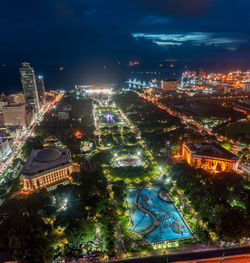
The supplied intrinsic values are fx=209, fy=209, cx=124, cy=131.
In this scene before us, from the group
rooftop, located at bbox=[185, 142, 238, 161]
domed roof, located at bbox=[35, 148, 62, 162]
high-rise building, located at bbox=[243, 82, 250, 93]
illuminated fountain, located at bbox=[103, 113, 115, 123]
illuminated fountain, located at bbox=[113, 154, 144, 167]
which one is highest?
high-rise building, located at bbox=[243, 82, 250, 93]

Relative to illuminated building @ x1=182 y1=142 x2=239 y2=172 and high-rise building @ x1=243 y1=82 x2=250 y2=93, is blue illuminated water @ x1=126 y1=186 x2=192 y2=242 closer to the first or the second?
illuminated building @ x1=182 y1=142 x2=239 y2=172

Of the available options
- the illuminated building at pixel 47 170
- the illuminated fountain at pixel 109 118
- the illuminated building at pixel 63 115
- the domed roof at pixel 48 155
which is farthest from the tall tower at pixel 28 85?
the illuminated building at pixel 47 170

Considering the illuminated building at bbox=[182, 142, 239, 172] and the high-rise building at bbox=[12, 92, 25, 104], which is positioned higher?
the high-rise building at bbox=[12, 92, 25, 104]

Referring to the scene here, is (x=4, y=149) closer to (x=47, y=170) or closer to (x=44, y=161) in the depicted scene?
(x=44, y=161)

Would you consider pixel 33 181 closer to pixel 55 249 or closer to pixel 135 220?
pixel 55 249

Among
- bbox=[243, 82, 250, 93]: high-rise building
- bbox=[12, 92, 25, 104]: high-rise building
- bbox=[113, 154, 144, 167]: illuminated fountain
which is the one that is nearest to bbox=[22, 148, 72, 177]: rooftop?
bbox=[113, 154, 144, 167]: illuminated fountain

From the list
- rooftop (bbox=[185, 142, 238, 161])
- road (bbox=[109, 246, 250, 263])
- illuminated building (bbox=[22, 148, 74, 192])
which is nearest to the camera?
road (bbox=[109, 246, 250, 263])

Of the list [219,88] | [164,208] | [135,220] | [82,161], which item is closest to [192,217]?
[164,208]

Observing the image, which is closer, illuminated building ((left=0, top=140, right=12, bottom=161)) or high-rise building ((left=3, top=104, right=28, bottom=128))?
illuminated building ((left=0, top=140, right=12, bottom=161))

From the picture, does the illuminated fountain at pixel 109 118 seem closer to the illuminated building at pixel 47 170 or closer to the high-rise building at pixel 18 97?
the illuminated building at pixel 47 170
